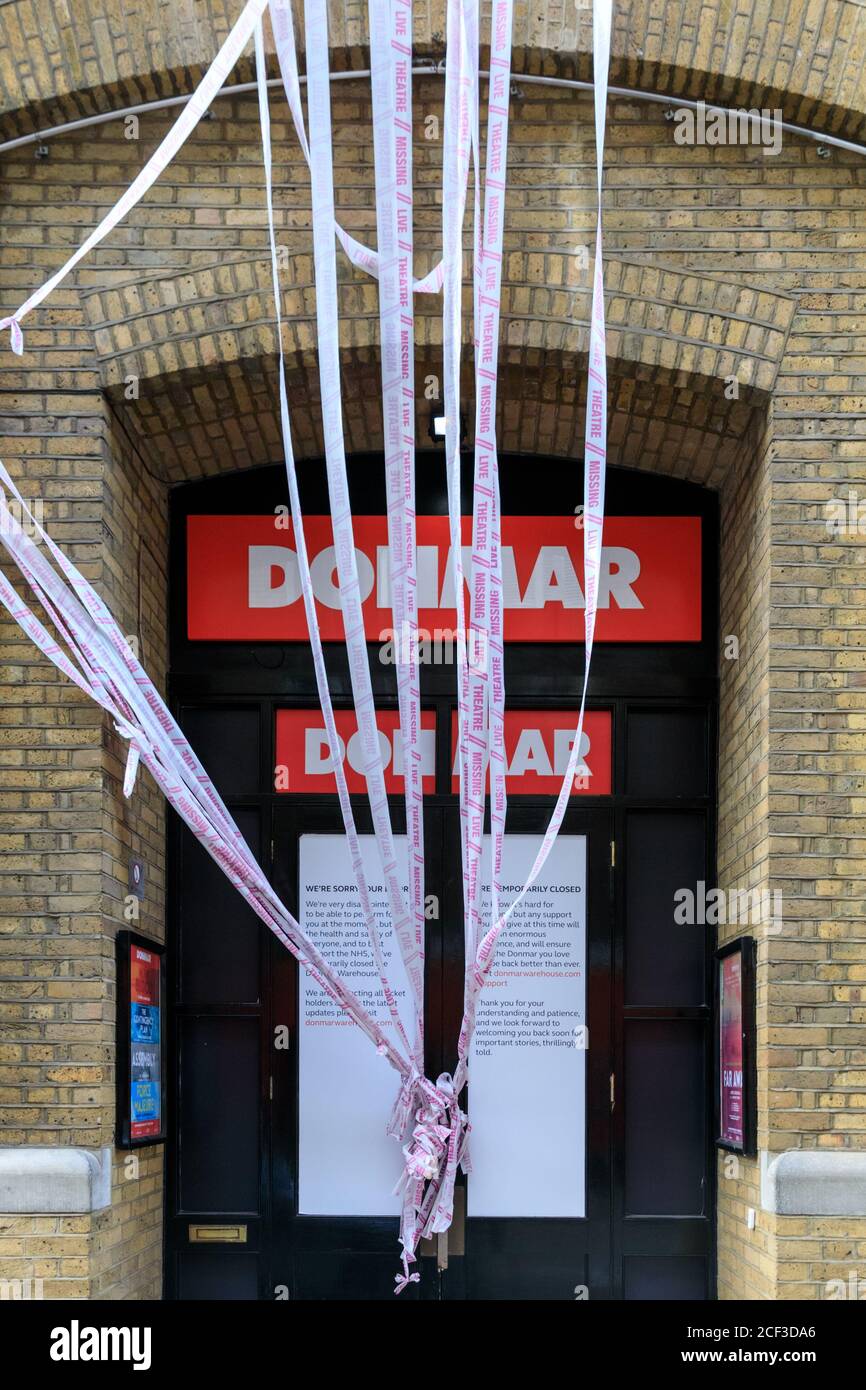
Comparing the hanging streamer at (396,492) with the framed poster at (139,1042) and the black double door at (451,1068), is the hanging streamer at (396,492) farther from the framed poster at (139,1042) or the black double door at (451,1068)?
the black double door at (451,1068)

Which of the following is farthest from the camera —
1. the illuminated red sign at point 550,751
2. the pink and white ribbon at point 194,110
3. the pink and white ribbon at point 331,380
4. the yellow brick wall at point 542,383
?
the illuminated red sign at point 550,751

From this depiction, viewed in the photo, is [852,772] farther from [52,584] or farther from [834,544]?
[52,584]

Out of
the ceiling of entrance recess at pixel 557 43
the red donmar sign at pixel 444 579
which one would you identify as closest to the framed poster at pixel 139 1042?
the red donmar sign at pixel 444 579

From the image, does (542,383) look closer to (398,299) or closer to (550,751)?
(398,299)

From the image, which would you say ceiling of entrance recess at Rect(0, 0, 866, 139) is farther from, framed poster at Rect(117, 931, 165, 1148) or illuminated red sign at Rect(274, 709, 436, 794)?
framed poster at Rect(117, 931, 165, 1148)

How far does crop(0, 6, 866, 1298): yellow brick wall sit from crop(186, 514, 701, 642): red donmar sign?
58 cm

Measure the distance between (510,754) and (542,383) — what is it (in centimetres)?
162

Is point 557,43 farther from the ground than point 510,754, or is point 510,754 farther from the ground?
point 557,43

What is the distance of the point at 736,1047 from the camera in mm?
6316

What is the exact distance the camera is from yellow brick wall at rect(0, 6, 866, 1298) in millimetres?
5984

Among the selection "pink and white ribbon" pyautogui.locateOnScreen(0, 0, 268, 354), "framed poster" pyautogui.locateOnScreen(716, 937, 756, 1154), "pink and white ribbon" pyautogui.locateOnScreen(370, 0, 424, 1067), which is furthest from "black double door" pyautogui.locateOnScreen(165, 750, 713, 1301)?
"pink and white ribbon" pyautogui.locateOnScreen(0, 0, 268, 354)

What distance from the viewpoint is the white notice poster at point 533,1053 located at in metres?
6.75

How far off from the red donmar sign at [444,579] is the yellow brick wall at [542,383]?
58 cm

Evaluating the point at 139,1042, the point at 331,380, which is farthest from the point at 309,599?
the point at 139,1042
